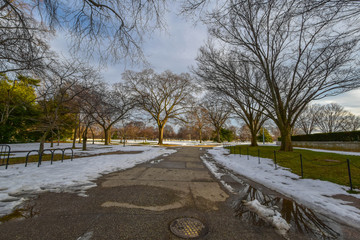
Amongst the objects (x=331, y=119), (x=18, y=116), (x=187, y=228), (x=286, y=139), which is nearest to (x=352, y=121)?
(x=331, y=119)

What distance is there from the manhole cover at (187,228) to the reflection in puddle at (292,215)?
99 cm

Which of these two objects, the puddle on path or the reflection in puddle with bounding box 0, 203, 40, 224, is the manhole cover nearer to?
the puddle on path

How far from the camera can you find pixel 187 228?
256cm

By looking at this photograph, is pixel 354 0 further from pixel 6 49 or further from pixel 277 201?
pixel 6 49

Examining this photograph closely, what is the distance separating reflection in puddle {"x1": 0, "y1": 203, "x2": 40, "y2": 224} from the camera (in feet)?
8.94

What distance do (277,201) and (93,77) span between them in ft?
45.0

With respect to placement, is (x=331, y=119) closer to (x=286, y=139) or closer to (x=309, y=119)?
(x=309, y=119)

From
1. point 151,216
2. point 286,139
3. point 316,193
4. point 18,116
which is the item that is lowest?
point 316,193

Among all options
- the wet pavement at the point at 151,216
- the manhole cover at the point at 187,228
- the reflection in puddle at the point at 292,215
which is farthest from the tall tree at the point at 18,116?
the reflection in puddle at the point at 292,215

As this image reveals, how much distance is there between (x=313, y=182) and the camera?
5.41 metres

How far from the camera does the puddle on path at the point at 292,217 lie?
254 cm

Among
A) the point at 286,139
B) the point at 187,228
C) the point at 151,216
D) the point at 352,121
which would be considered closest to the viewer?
the point at 187,228

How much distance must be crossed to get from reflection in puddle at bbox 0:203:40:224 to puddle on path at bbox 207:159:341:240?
4199 millimetres

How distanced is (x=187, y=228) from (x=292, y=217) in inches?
91.6
